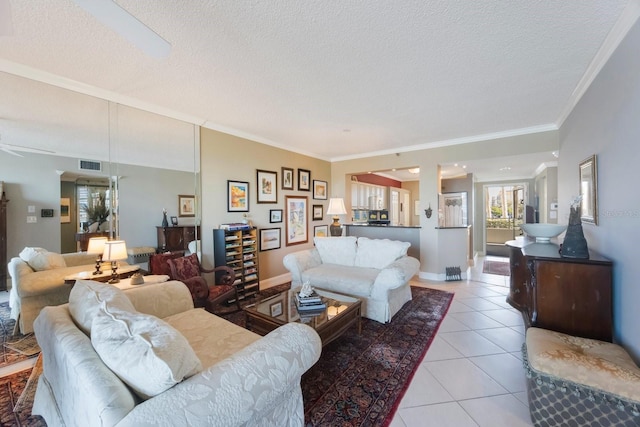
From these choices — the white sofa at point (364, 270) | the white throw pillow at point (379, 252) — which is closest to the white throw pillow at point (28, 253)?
the white sofa at point (364, 270)

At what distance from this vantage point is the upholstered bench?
4.25 ft

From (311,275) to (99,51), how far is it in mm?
2962

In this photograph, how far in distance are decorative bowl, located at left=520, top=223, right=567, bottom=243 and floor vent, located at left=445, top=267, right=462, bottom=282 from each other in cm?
242

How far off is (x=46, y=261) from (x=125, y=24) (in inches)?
94.5

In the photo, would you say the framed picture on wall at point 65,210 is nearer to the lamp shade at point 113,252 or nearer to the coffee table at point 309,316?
the lamp shade at point 113,252

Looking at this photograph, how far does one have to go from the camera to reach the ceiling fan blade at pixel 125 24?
1.15 m

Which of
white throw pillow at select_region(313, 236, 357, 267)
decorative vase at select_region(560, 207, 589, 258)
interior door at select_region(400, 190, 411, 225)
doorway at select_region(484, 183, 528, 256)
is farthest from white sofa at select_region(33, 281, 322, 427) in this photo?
interior door at select_region(400, 190, 411, 225)

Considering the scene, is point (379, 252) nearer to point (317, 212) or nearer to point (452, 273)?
point (452, 273)

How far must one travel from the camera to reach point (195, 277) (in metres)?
2.95

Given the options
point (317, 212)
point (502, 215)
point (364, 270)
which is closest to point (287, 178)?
point (317, 212)

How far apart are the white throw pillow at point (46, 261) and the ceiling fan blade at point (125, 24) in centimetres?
226

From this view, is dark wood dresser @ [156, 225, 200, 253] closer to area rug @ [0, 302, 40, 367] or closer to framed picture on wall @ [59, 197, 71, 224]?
framed picture on wall @ [59, 197, 71, 224]

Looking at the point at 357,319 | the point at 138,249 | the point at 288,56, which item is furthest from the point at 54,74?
the point at 357,319

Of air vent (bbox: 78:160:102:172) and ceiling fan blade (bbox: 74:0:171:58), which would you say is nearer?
ceiling fan blade (bbox: 74:0:171:58)
